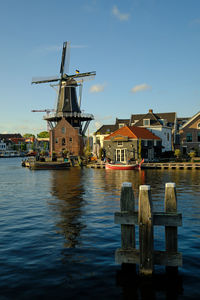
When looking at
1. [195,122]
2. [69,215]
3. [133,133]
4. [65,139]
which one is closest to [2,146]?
[65,139]

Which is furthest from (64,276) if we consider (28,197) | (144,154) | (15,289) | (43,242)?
(144,154)

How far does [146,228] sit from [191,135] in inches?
2243

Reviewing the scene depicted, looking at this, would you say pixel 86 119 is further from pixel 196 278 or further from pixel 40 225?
pixel 196 278

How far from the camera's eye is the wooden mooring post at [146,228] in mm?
7254

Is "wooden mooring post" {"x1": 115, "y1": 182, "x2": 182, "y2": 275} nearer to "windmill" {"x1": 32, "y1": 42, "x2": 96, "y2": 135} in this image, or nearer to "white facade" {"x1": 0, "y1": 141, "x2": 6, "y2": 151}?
"windmill" {"x1": 32, "y1": 42, "x2": 96, "y2": 135}

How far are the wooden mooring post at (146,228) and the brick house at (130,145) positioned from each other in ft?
153

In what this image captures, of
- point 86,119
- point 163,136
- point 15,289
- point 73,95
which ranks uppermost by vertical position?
point 73,95

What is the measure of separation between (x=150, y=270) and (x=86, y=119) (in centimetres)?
6959

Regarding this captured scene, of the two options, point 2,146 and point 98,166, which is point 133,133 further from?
point 2,146

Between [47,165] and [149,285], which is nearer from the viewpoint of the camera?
[149,285]

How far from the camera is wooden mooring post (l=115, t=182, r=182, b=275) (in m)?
7.25

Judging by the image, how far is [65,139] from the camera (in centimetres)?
7388

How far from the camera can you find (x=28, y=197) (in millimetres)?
22750

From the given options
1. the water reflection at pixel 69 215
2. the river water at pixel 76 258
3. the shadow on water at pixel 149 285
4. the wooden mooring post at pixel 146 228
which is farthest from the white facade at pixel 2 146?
the wooden mooring post at pixel 146 228
